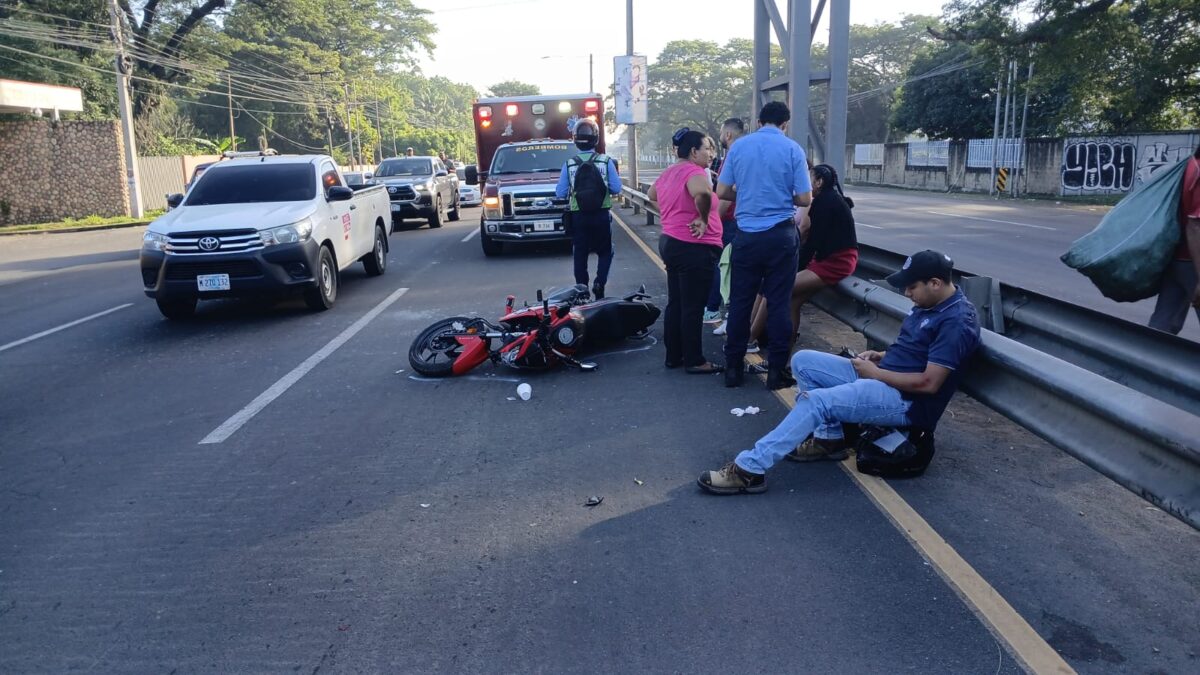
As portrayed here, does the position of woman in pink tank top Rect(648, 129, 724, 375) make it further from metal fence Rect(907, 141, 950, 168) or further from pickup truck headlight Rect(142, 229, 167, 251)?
metal fence Rect(907, 141, 950, 168)

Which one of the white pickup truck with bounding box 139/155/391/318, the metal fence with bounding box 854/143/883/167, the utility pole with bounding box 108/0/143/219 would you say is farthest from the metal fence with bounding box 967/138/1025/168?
the white pickup truck with bounding box 139/155/391/318

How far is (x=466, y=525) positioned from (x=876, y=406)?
2085 mm

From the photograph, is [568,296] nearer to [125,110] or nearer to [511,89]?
[125,110]

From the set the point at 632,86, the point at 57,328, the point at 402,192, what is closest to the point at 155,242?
the point at 57,328

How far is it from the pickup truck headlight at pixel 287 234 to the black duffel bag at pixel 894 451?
689 cm

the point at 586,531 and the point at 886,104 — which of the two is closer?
the point at 586,531

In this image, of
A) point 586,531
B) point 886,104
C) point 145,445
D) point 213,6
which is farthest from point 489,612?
point 886,104

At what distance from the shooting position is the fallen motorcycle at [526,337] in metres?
7.26

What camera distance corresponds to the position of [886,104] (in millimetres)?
65562

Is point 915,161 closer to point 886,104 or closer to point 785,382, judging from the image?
point 886,104

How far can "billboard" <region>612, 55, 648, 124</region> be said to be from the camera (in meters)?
32.4

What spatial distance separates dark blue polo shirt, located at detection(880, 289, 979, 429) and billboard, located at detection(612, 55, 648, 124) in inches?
1123

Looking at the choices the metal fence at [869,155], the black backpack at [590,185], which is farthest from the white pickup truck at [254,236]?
the metal fence at [869,155]

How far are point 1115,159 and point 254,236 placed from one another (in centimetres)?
3137
